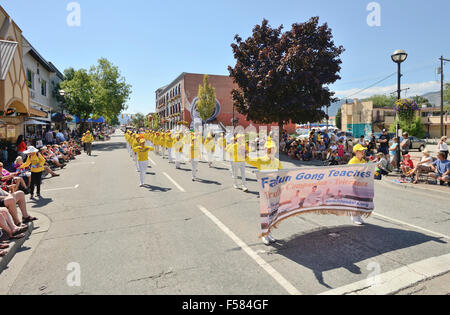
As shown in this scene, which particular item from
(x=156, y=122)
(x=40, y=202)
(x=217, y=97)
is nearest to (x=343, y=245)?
(x=40, y=202)

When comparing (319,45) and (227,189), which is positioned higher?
(319,45)

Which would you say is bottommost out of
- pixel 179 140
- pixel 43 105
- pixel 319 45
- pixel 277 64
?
pixel 179 140

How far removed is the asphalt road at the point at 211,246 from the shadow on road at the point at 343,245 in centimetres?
2

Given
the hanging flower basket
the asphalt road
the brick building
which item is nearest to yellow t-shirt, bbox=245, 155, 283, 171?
the asphalt road

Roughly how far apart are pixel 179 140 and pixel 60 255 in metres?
11.4

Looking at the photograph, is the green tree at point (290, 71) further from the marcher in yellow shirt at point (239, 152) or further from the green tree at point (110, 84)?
the green tree at point (110, 84)

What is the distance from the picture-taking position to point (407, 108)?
11594 mm

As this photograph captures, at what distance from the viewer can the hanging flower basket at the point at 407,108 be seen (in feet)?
38.0

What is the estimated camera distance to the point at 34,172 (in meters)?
8.70

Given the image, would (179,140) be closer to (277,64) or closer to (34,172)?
(34,172)

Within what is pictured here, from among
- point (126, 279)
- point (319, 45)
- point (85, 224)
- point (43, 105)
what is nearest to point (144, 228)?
point (85, 224)

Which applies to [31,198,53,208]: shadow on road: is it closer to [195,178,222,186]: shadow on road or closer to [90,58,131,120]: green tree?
[195,178,222,186]: shadow on road

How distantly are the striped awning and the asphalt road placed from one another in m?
5.97

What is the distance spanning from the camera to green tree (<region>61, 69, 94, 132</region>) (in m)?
33.3
